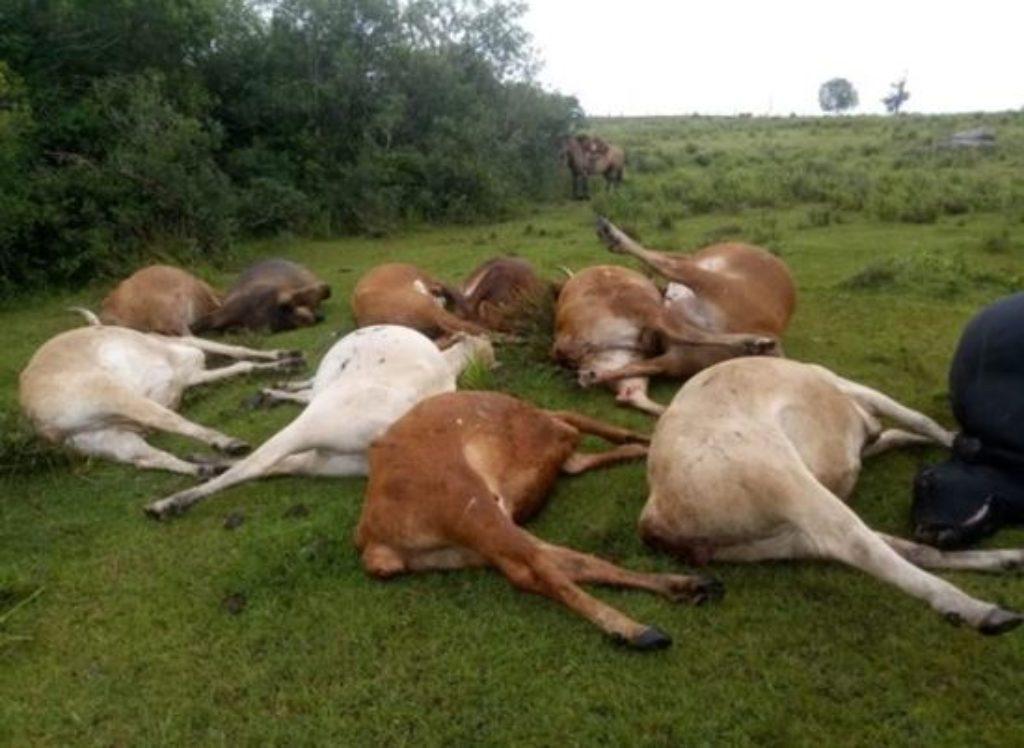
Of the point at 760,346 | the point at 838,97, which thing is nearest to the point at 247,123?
the point at 760,346

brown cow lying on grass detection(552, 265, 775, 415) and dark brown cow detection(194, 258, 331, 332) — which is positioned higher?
brown cow lying on grass detection(552, 265, 775, 415)

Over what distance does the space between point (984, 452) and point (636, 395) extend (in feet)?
7.07

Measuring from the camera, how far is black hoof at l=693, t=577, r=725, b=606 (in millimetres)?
3576

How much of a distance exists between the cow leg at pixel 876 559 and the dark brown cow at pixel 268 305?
6220 millimetres

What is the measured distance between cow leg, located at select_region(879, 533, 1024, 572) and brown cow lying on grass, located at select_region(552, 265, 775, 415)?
212 cm

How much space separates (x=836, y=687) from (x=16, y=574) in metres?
3.51

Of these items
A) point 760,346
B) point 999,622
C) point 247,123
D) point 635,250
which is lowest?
point 999,622

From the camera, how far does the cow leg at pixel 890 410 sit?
14.7 ft

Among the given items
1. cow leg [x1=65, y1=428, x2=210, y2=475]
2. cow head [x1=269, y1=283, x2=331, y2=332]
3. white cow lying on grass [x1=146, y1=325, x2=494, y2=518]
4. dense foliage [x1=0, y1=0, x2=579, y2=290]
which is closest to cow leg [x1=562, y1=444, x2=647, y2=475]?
white cow lying on grass [x1=146, y1=325, x2=494, y2=518]

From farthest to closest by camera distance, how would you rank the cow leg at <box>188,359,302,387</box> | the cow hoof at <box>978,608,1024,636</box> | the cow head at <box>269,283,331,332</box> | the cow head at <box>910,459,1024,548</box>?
the cow head at <box>269,283,331,332</box> → the cow leg at <box>188,359,302,387</box> → the cow head at <box>910,459,1024,548</box> → the cow hoof at <box>978,608,1024,636</box>

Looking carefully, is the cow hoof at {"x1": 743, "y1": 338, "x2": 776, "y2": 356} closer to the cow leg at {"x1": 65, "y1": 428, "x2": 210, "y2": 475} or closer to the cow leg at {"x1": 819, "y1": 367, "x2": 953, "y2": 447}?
the cow leg at {"x1": 819, "y1": 367, "x2": 953, "y2": 447}

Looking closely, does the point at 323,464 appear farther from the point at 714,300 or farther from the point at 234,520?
the point at 714,300

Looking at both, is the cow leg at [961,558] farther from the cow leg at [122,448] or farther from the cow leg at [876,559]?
the cow leg at [122,448]

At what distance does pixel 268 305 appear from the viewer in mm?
8812
